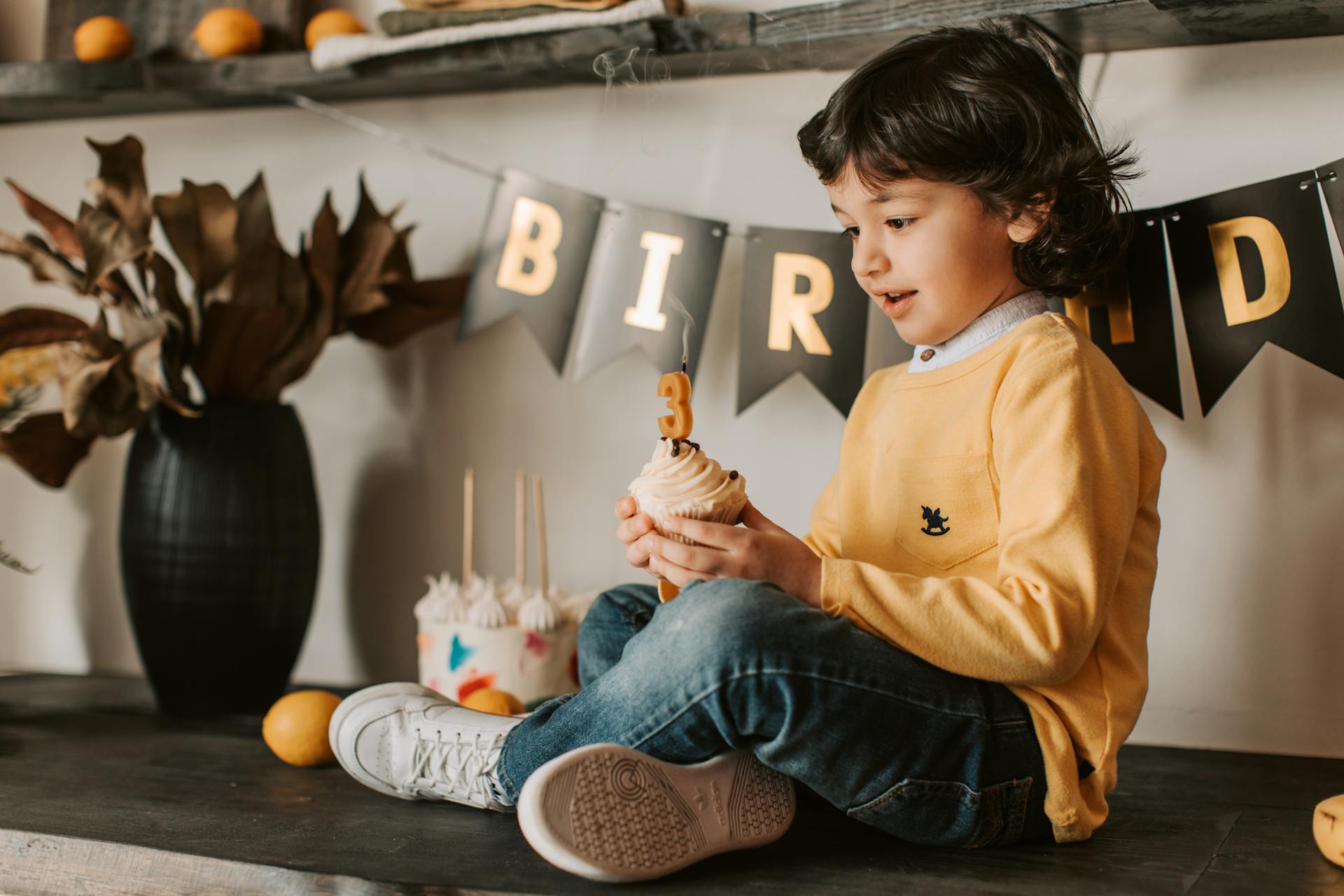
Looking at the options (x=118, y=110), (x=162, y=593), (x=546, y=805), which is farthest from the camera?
(x=118, y=110)

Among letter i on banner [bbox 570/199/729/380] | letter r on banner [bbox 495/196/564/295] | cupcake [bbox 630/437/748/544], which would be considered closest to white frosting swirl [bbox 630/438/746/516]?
cupcake [bbox 630/437/748/544]

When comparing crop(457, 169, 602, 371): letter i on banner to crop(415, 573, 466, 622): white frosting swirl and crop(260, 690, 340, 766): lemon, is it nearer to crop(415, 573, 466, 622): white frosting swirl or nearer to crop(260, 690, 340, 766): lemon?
crop(415, 573, 466, 622): white frosting swirl

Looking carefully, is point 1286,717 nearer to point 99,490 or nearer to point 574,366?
point 574,366

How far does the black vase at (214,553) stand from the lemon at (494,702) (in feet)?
1.33

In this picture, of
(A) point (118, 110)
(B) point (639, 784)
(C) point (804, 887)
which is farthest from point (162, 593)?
(C) point (804, 887)

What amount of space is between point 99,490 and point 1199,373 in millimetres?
1711

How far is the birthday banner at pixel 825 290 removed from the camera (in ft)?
4.24

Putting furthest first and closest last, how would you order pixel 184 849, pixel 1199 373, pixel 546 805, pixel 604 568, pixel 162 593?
pixel 604 568 → pixel 162 593 → pixel 1199 373 → pixel 184 849 → pixel 546 805

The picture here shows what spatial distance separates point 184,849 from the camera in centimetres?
103

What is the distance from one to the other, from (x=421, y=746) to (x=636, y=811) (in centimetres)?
31

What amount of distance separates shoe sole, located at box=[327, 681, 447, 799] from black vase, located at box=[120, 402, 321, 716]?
1.41ft

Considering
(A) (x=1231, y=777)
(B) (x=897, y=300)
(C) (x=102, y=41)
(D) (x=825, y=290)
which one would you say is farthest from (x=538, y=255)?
(A) (x=1231, y=777)

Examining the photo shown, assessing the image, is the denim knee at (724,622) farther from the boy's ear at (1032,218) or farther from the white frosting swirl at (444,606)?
the white frosting swirl at (444,606)

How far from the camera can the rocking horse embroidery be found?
110 cm
